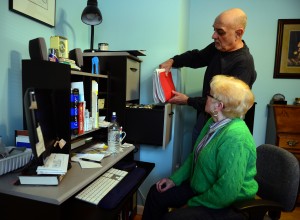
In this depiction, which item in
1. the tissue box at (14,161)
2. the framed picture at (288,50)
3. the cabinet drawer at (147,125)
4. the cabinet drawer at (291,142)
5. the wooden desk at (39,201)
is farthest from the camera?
the framed picture at (288,50)

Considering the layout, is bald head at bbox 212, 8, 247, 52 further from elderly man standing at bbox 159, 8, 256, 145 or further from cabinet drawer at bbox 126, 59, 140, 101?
cabinet drawer at bbox 126, 59, 140, 101

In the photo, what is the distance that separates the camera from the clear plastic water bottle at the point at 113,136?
1545mm

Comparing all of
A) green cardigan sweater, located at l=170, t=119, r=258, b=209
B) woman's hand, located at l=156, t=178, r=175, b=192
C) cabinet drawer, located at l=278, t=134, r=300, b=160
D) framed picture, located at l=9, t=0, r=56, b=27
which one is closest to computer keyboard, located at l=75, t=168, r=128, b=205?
woman's hand, located at l=156, t=178, r=175, b=192

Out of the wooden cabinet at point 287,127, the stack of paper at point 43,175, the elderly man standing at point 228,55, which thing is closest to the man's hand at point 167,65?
the elderly man standing at point 228,55

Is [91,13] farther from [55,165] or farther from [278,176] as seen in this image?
[278,176]

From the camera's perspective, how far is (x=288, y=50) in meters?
2.54

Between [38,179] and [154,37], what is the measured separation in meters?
1.46

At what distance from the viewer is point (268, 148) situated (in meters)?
1.39

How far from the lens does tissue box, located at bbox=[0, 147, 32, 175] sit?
1009 millimetres

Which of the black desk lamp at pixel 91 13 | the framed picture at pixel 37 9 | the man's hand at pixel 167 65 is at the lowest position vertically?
the man's hand at pixel 167 65

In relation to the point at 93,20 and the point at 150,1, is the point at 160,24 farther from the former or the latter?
the point at 93,20

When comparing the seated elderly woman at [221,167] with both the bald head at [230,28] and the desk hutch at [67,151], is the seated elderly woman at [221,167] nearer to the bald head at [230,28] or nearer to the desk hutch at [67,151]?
the desk hutch at [67,151]

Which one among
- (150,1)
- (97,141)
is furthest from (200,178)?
(150,1)

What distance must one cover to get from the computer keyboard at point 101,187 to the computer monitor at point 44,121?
0.24 m
